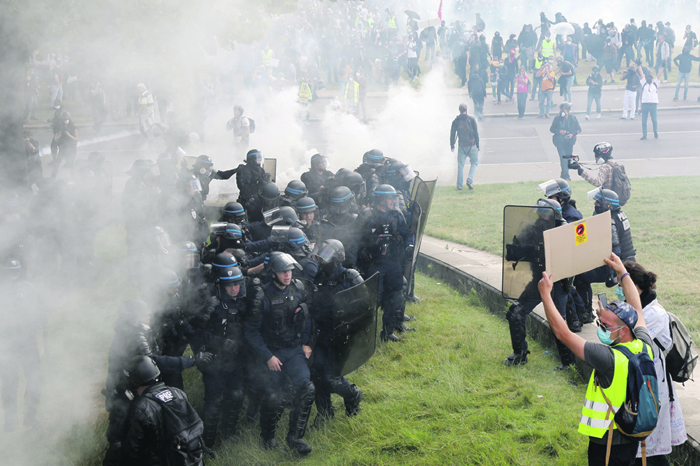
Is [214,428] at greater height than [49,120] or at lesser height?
lesser

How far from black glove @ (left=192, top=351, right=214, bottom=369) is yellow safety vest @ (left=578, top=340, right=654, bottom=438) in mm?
2814

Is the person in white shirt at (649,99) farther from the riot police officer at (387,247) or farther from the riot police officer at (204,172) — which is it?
the riot police officer at (387,247)

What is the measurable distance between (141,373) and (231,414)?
1591 mm

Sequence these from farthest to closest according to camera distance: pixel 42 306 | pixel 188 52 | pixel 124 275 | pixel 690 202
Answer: pixel 690 202
pixel 124 275
pixel 188 52
pixel 42 306

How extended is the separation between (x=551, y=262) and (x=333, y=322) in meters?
1.94

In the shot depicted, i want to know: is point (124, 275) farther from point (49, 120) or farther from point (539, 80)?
point (539, 80)

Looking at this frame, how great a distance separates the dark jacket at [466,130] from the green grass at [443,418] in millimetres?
7065

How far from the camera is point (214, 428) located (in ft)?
16.8

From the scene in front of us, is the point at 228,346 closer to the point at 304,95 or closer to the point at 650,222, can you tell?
the point at 650,222

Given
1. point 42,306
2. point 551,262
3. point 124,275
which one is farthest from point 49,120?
point 551,262

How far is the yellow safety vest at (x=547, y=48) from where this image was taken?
20.5 metres

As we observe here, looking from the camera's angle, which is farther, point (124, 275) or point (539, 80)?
point (539, 80)

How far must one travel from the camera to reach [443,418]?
523 centimetres

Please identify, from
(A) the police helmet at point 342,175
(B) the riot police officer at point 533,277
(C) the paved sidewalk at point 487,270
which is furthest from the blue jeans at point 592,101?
(B) the riot police officer at point 533,277
